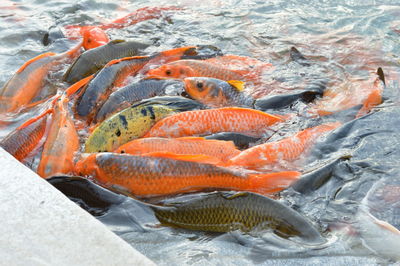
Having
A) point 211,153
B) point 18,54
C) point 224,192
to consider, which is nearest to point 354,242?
point 224,192

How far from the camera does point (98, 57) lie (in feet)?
15.0

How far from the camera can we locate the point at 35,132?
3.25 metres

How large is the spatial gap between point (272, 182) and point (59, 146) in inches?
56.6

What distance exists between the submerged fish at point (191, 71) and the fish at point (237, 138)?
115cm

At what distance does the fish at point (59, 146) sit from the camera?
2.85 m

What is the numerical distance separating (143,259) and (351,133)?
240 centimetres

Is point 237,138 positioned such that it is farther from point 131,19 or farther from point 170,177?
point 131,19

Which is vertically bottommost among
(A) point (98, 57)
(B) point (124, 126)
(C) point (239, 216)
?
(C) point (239, 216)

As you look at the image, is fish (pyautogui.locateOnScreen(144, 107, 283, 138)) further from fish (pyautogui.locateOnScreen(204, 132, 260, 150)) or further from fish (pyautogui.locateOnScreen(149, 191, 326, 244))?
fish (pyautogui.locateOnScreen(149, 191, 326, 244))

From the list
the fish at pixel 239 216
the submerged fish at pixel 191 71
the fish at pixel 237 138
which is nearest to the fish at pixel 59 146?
the fish at pixel 239 216

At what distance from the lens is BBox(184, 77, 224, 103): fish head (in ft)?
12.9

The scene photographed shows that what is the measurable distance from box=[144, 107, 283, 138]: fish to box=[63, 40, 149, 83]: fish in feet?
→ 4.62

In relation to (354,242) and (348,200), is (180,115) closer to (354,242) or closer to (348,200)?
(348,200)

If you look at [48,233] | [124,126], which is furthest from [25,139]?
[48,233]
